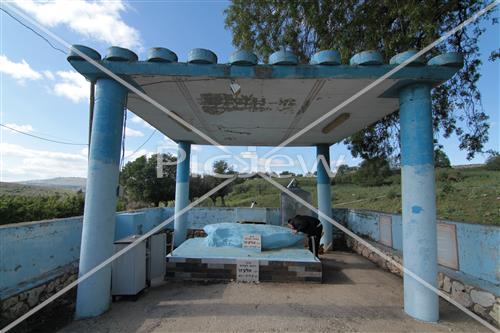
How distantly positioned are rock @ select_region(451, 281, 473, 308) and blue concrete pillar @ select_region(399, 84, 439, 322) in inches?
25.2

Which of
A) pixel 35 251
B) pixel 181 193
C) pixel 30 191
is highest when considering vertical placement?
pixel 181 193

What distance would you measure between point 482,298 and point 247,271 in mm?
3688

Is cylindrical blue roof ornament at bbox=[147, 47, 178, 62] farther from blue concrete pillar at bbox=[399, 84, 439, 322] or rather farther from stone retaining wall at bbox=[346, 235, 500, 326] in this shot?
stone retaining wall at bbox=[346, 235, 500, 326]

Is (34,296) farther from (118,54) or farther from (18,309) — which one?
(118,54)

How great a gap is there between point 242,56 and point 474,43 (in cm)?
726

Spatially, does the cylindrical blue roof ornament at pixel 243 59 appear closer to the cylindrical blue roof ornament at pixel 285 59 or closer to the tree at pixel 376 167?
the cylindrical blue roof ornament at pixel 285 59

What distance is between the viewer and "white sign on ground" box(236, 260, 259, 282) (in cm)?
559

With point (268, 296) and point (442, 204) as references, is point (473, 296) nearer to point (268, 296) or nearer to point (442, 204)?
point (268, 296)

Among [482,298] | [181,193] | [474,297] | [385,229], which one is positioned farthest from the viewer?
[181,193]

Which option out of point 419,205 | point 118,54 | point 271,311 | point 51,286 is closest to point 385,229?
point 419,205

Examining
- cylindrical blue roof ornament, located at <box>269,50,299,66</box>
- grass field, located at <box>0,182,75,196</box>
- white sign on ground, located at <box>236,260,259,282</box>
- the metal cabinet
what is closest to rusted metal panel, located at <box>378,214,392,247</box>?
white sign on ground, located at <box>236,260,259,282</box>

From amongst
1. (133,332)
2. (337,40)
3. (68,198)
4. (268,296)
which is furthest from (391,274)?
(68,198)

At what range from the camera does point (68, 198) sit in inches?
460

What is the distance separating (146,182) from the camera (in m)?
18.1
